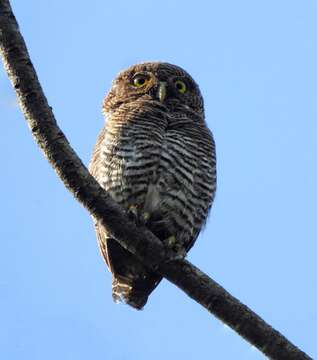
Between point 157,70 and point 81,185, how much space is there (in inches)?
123

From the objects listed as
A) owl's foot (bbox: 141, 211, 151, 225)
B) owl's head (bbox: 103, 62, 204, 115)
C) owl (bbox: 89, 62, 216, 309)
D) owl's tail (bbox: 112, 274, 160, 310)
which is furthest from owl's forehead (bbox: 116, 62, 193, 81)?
owl's tail (bbox: 112, 274, 160, 310)

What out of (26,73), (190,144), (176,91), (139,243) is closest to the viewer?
(26,73)

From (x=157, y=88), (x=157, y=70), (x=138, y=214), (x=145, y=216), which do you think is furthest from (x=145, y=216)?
(x=157, y=70)

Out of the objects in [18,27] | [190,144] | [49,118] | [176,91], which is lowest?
[49,118]

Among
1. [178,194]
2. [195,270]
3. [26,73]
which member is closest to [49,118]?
[26,73]

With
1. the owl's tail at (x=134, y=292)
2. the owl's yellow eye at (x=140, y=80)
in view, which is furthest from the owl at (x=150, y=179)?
the owl's yellow eye at (x=140, y=80)

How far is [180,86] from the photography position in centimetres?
723

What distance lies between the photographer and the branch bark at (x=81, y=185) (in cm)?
420

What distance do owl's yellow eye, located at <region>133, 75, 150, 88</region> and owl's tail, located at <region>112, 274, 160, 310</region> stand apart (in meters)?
1.99

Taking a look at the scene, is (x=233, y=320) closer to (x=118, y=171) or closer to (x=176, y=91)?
(x=118, y=171)

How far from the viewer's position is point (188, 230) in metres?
5.93

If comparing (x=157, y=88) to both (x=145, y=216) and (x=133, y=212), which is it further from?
(x=133, y=212)

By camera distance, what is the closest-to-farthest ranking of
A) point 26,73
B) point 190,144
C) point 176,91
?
point 26,73 → point 190,144 → point 176,91

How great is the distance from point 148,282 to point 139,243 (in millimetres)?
1253
